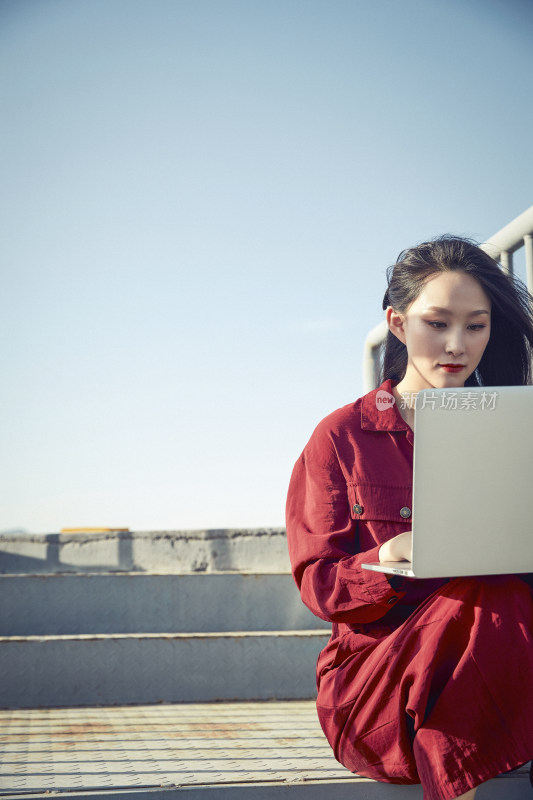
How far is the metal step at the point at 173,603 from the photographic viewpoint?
2.92 m

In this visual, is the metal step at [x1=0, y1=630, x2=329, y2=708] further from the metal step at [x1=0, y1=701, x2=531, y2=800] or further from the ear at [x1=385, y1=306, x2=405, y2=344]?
the ear at [x1=385, y1=306, x2=405, y2=344]

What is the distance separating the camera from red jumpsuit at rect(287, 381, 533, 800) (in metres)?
1.24

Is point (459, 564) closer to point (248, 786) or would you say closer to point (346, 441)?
point (346, 441)

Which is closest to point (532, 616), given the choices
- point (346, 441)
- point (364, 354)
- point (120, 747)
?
point (346, 441)

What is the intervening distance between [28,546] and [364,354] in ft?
7.24

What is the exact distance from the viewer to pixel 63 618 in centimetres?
292

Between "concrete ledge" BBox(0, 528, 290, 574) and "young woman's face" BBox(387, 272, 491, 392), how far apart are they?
7.88 feet

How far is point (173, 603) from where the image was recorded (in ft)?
9.70

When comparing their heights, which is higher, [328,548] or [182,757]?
[328,548]

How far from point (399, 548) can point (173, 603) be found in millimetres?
1865

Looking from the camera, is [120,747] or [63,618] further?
[63,618]

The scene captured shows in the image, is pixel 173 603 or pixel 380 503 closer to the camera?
pixel 380 503

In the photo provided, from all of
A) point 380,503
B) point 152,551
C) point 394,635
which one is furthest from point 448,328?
point 152,551

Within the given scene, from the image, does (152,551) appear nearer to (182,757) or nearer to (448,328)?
(182,757)
